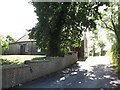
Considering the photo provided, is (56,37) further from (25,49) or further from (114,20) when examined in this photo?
(25,49)

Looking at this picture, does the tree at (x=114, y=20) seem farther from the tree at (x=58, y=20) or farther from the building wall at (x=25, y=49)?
the building wall at (x=25, y=49)

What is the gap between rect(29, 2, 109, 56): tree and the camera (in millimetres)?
11883

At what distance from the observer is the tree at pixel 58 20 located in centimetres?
1188

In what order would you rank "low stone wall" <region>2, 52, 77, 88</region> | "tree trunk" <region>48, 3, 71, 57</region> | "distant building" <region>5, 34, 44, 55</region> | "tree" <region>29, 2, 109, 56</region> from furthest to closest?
"distant building" <region>5, 34, 44, 55</region>, "tree trunk" <region>48, 3, 71, 57</region>, "tree" <region>29, 2, 109, 56</region>, "low stone wall" <region>2, 52, 77, 88</region>

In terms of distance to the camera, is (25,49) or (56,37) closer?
(56,37)

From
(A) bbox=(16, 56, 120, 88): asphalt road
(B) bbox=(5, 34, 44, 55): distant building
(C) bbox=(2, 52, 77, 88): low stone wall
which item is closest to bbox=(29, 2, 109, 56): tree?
(C) bbox=(2, 52, 77, 88): low stone wall

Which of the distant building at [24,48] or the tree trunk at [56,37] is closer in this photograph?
the tree trunk at [56,37]

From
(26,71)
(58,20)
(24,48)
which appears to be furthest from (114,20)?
(24,48)

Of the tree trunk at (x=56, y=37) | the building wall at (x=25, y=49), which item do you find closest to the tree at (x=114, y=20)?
the tree trunk at (x=56, y=37)

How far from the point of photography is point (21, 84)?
673 cm

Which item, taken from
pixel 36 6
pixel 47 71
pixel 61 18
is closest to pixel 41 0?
pixel 36 6

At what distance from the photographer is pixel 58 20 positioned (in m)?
13.2

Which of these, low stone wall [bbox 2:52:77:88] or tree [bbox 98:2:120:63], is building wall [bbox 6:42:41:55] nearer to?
tree [bbox 98:2:120:63]

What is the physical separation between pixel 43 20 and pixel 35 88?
735 cm
